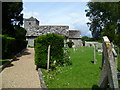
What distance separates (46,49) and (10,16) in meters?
13.9

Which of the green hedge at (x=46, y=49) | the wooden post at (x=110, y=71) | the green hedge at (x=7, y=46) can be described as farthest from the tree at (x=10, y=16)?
the wooden post at (x=110, y=71)

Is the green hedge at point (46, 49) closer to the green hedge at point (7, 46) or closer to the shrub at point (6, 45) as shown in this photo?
the green hedge at point (7, 46)

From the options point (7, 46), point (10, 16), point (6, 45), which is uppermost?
point (10, 16)

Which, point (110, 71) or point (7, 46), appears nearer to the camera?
point (110, 71)

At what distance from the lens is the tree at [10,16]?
763 inches

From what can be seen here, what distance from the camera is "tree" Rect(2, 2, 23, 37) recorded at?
19380mm

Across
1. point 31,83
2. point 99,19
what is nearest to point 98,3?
point 99,19

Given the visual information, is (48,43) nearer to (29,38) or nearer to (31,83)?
(31,83)

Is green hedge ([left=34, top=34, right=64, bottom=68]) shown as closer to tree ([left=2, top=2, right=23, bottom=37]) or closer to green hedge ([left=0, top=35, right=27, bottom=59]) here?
green hedge ([left=0, top=35, right=27, bottom=59])

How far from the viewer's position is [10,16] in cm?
2277

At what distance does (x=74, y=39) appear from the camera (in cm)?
4925

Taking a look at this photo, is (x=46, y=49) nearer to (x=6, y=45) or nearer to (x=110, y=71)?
(x=6, y=45)

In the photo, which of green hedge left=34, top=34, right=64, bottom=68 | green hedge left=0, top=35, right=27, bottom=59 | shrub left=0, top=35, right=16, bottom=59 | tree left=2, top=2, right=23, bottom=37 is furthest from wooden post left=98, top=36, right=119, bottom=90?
tree left=2, top=2, right=23, bottom=37

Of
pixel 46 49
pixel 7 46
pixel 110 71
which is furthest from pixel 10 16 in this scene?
pixel 110 71
